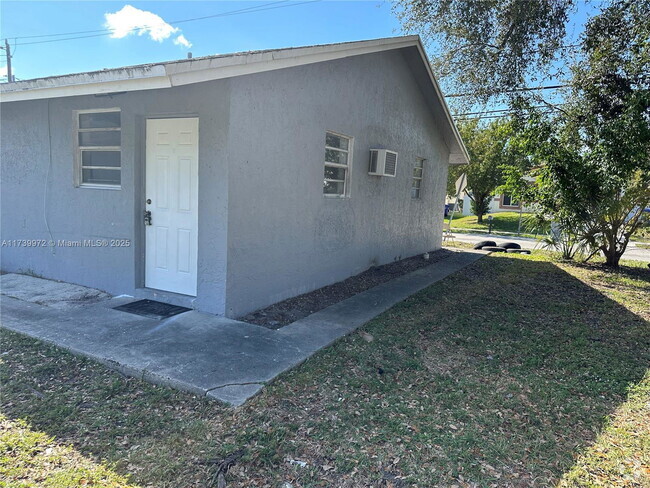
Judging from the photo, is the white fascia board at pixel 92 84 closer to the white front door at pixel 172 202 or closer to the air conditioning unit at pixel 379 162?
the white front door at pixel 172 202

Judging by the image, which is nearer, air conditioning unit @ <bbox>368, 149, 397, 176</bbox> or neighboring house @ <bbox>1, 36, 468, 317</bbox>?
neighboring house @ <bbox>1, 36, 468, 317</bbox>

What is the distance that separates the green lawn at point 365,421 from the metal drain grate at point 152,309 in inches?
45.2

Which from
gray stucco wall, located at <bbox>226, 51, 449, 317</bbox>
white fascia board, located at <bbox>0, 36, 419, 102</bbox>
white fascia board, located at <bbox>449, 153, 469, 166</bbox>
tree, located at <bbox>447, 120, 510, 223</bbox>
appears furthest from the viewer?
tree, located at <bbox>447, 120, 510, 223</bbox>

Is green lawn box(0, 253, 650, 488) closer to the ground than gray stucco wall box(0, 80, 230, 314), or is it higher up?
closer to the ground

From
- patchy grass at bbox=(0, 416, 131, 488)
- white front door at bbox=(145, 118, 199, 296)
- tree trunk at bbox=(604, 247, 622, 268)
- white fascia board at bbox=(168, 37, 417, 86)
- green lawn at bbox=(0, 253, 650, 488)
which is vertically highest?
white fascia board at bbox=(168, 37, 417, 86)

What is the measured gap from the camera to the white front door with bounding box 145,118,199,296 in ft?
16.7

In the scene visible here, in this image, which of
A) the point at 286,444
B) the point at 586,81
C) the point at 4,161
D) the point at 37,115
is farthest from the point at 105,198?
the point at 586,81

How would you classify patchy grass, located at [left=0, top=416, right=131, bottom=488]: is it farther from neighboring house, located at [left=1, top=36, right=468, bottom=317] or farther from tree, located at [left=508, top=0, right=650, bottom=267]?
tree, located at [left=508, top=0, right=650, bottom=267]

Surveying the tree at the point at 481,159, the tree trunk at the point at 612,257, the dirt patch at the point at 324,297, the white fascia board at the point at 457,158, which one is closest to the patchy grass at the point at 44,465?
the dirt patch at the point at 324,297

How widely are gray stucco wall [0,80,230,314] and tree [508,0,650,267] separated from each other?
8478 millimetres

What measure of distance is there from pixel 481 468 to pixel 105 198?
18.1 feet

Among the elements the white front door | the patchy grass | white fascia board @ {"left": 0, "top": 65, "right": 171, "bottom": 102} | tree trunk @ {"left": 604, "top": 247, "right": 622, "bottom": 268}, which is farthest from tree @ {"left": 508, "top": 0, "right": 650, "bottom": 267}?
the patchy grass

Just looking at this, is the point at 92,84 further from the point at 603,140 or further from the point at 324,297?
the point at 603,140

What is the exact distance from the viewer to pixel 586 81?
9031 millimetres
